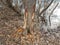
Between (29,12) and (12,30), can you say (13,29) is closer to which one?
(12,30)

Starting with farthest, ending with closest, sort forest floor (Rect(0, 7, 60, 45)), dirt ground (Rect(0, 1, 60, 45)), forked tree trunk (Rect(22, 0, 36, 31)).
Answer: forest floor (Rect(0, 7, 60, 45)), dirt ground (Rect(0, 1, 60, 45)), forked tree trunk (Rect(22, 0, 36, 31))

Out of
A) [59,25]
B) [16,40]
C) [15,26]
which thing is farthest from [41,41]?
[59,25]

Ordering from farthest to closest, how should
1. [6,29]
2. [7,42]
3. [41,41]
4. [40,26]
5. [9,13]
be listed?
[9,13] → [40,26] → [6,29] → [41,41] → [7,42]

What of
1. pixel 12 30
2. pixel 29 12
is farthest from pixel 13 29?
pixel 29 12

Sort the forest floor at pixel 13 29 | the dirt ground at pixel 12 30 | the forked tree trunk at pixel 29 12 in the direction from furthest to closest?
the forest floor at pixel 13 29
the dirt ground at pixel 12 30
the forked tree trunk at pixel 29 12

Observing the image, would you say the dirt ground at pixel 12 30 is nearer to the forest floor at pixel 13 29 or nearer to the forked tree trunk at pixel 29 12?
the forest floor at pixel 13 29

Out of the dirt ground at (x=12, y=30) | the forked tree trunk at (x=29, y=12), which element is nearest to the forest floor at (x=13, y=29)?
the dirt ground at (x=12, y=30)

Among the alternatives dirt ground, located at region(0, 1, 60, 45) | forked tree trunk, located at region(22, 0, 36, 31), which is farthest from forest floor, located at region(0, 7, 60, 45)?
forked tree trunk, located at region(22, 0, 36, 31)

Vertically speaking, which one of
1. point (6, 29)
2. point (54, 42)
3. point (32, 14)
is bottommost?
point (54, 42)

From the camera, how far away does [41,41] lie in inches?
225

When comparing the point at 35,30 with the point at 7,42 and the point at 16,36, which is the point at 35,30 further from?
the point at 7,42

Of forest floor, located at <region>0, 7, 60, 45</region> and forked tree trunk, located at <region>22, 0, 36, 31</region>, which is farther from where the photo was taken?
forest floor, located at <region>0, 7, 60, 45</region>

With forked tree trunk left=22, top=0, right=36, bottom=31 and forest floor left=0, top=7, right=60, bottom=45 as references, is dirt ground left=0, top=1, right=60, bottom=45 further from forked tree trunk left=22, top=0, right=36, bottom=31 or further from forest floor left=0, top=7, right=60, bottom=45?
forked tree trunk left=22, top=0, right=36, bottom=31

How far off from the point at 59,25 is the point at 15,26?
2.27 m
